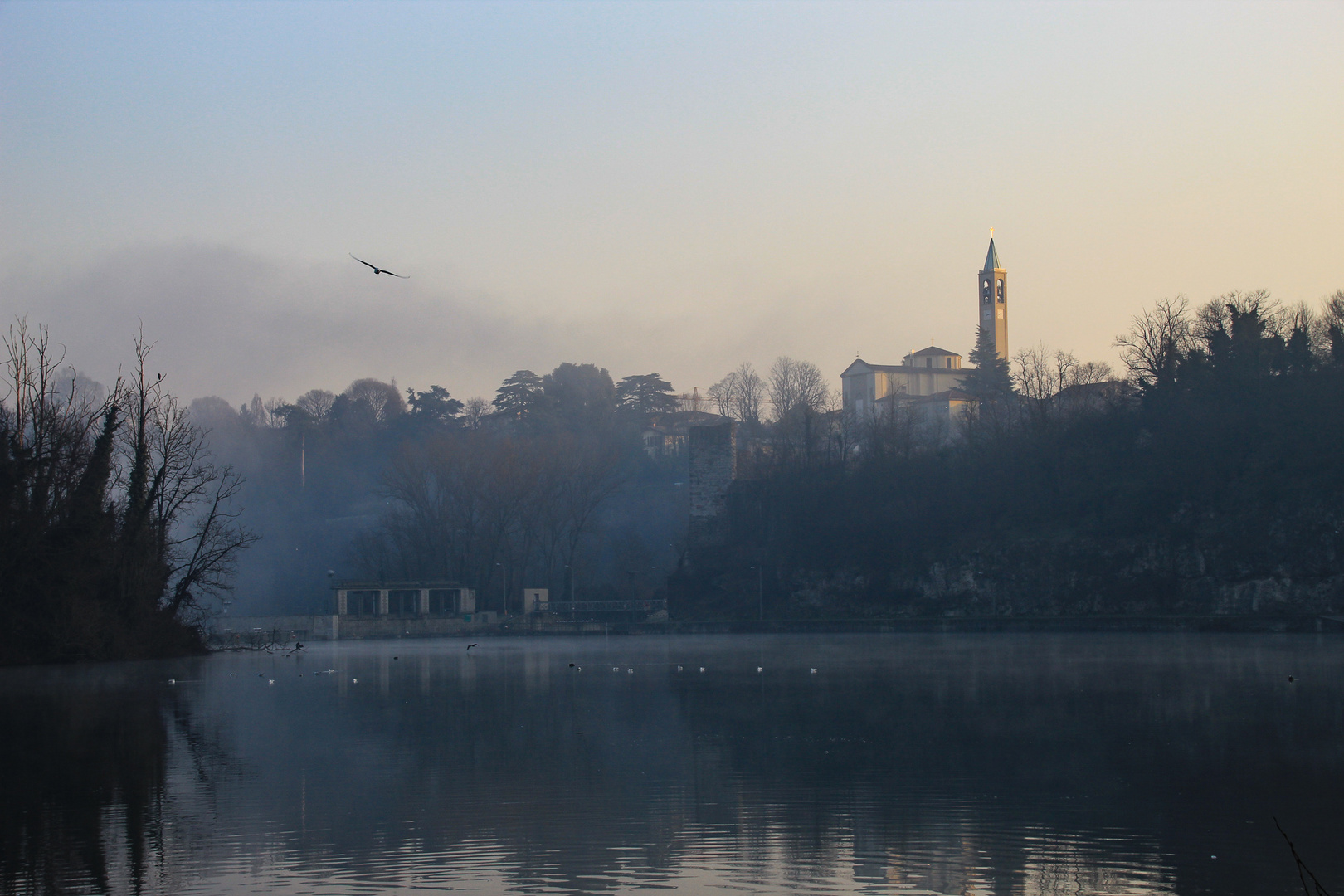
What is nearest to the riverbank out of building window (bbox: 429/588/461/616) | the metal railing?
the metal railing

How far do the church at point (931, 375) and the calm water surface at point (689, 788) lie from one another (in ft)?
246

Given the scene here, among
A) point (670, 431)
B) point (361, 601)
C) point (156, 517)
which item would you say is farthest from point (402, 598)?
point (670, 431)

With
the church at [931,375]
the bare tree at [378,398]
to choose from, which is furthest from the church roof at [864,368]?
the bare tree at [378,398]

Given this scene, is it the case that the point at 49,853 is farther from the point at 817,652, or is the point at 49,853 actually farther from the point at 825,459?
the point at 825,459

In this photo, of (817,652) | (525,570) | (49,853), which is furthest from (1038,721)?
(525,570)

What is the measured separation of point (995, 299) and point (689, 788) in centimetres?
10629

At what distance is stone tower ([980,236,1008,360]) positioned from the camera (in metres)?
111

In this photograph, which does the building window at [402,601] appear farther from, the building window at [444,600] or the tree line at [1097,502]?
the tree line at [1097,502]

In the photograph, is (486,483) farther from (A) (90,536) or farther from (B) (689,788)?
(B) (689,788)

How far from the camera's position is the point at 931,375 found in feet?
349

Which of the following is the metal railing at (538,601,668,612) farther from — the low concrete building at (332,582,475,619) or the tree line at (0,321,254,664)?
the tree line at (0,321,254,664)

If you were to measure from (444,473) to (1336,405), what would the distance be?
164 feet

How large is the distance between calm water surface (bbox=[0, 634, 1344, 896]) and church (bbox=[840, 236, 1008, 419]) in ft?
246

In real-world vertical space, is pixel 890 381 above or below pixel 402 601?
above
